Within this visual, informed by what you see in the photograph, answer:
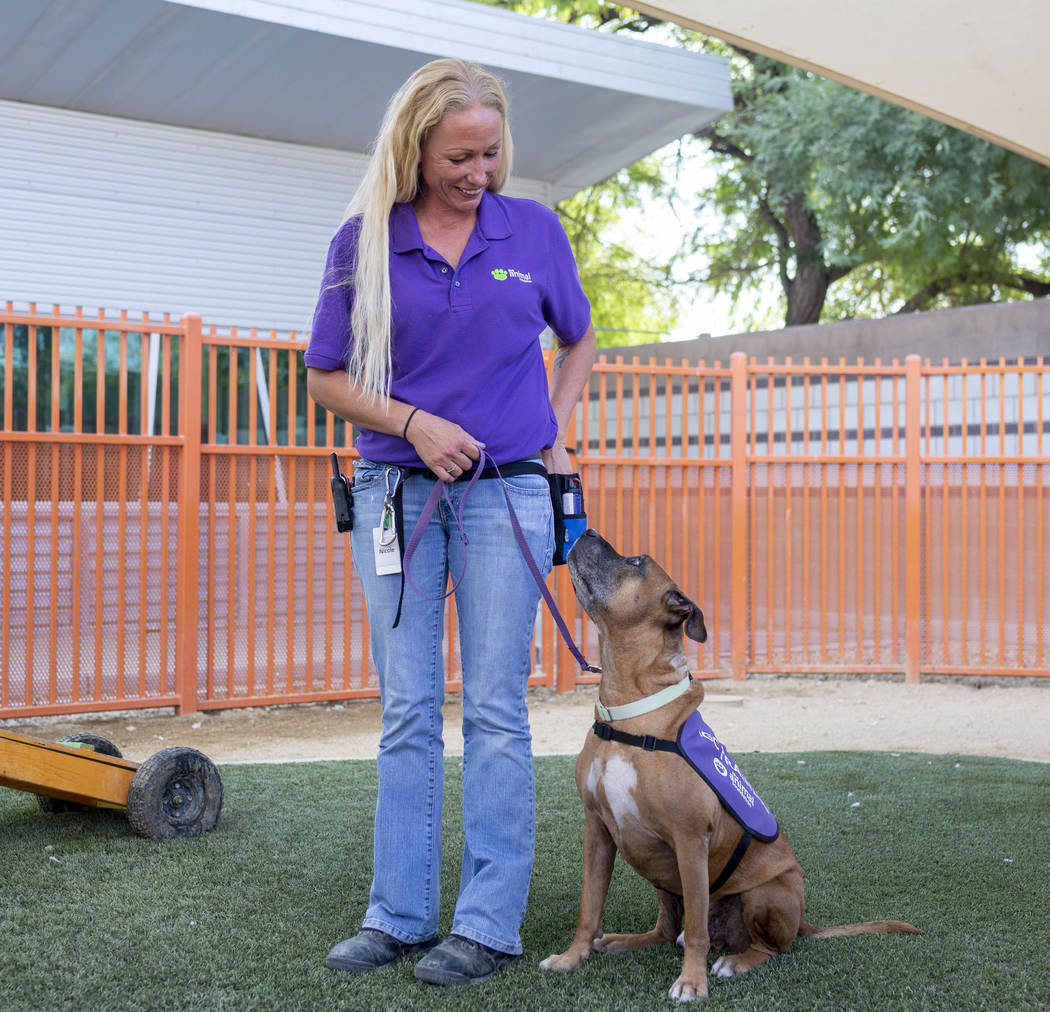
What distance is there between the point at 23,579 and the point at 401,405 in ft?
16.2

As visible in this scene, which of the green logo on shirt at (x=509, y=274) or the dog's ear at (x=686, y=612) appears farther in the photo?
the dog's ear at (x=686, y=612)

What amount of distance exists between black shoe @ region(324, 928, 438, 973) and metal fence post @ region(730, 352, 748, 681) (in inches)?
250

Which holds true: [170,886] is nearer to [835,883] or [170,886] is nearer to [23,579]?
[835,883]

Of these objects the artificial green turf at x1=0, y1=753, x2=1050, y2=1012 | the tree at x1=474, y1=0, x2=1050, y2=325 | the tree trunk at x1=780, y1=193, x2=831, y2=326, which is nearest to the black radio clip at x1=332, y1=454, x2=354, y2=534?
the artificial green turf at x1=0, y1=753, x2=1050, y2=1012

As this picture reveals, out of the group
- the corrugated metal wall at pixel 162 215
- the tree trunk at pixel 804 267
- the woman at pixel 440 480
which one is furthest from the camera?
the tree trunk at pixel 804 267

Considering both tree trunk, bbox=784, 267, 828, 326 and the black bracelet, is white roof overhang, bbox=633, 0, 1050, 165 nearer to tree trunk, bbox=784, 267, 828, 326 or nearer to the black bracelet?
→ the black bracelet

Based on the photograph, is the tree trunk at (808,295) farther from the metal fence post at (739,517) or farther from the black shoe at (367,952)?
the black shoe at (367,952)

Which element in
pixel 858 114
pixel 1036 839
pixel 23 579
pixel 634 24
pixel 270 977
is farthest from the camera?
pixel 634 24

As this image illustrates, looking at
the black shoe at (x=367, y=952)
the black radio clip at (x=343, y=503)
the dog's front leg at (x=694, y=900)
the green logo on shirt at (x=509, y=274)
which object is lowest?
the black shoe at (x=367, y=952)

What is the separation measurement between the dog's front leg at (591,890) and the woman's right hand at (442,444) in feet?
3.27

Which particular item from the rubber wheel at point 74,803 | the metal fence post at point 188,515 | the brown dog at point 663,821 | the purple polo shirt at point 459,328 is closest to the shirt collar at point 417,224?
the purple polo shirt at point 459,328

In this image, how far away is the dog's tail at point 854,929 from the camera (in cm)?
305

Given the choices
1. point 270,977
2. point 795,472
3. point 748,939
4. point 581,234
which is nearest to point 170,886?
point 270,977

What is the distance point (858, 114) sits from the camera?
15.5m
